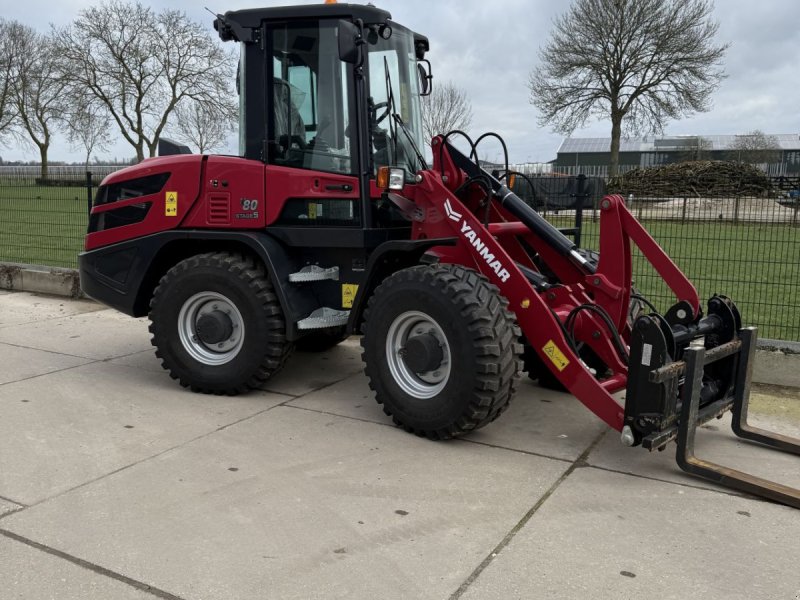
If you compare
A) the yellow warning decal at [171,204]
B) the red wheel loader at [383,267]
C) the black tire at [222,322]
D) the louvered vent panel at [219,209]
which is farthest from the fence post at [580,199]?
the yellow warning decal at [171,204]

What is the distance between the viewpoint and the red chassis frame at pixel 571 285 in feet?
13.5

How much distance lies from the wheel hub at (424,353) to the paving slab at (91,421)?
1311 millimetres

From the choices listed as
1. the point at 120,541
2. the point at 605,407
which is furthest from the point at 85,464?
the point at 605,407

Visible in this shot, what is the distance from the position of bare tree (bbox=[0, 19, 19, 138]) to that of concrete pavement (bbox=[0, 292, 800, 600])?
42.5 m

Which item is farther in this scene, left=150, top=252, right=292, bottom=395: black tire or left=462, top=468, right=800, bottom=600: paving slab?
left=150, top=252, right=292, bottom=395: black tire

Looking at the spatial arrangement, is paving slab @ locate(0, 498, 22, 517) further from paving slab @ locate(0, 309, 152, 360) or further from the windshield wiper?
the windshield wiper

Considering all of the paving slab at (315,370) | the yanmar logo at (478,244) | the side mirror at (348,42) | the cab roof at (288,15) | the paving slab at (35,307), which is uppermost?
the cab roof at (288,15)

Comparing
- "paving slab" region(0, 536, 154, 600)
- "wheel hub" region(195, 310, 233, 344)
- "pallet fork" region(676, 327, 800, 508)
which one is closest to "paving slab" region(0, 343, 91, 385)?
"wheel hub" region(195, 310, 233, 344)

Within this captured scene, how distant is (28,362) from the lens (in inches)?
242

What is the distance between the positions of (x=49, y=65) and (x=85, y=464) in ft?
122

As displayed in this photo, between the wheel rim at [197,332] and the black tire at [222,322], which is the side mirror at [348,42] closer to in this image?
the black tire at [222,322]

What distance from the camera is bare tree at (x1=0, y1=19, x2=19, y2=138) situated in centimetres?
4097

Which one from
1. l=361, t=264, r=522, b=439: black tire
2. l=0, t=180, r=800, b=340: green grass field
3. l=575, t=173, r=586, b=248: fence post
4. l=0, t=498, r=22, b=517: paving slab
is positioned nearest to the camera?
l=0, t=498, r=22, b=517: paving slab

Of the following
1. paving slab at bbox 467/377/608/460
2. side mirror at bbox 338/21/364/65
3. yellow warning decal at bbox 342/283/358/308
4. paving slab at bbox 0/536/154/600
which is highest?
side mirror at bbox 338/21/364/65
